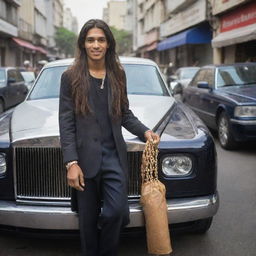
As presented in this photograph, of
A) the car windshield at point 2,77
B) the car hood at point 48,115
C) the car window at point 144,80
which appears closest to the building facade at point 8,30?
the car windshield at point 2,77

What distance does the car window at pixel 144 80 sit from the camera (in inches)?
196

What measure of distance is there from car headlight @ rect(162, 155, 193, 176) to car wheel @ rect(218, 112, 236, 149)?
4.22 m

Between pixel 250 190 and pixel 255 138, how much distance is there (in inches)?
78.6

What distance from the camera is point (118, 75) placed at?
111 inches

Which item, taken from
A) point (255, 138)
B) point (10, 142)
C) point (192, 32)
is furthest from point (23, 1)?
point (10, 142)

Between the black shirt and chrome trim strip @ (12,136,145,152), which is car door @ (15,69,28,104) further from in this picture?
the black shirt

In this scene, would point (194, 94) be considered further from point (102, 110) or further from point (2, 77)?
point (102, 110)

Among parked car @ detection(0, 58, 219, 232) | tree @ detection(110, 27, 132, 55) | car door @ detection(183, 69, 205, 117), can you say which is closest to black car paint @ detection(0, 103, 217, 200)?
parked car @ detection(0, 58, 219, 232)

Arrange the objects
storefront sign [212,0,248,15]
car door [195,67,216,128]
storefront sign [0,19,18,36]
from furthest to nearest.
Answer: storefront sign [0,19,18,36]
storefront sign [212,0,248,15]
car door [195,67,216,128]

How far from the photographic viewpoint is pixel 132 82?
16.6 feet

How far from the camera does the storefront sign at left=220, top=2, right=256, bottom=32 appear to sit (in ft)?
55.5

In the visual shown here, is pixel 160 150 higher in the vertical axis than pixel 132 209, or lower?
higher

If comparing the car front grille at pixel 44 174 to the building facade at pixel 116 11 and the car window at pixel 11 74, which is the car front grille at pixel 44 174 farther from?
the building facade at pixel 116 11

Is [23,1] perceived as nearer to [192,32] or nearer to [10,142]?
[192,32]
